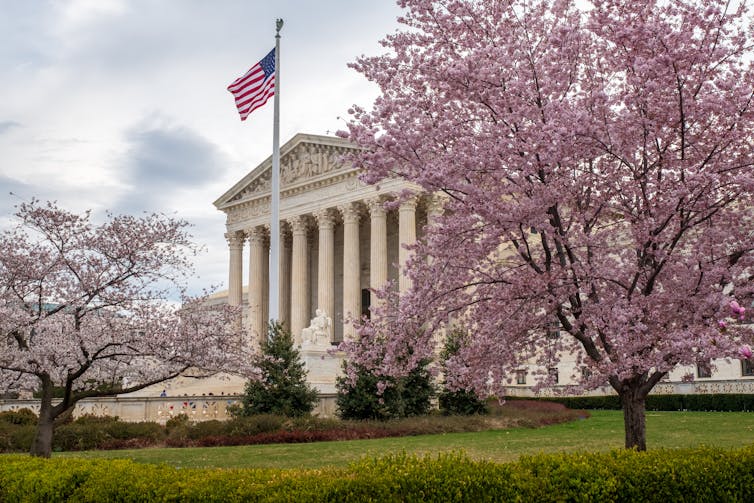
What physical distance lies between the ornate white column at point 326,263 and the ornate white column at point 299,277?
7.50 ft

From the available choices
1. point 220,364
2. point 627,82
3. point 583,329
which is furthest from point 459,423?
point 627,82

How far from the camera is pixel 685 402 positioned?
3906 centimetres

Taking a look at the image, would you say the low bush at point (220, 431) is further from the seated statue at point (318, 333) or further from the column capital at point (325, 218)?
the column capital at point (325, 218)

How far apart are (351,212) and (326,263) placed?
13.7 feet

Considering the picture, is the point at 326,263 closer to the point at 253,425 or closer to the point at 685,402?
the point at 685,402

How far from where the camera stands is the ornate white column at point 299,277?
2292 inches

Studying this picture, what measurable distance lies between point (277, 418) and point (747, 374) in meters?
31.1

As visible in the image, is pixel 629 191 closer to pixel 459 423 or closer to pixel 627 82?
pixel 627 82

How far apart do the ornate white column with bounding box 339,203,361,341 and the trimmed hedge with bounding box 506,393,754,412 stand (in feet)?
55.3

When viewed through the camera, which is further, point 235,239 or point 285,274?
point 235,239

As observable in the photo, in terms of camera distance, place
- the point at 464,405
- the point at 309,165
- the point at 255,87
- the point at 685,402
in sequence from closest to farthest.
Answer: the point at 464,405
the point at 255,87
the point at 685,402
the point at 309,165

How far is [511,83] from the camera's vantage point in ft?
37.8

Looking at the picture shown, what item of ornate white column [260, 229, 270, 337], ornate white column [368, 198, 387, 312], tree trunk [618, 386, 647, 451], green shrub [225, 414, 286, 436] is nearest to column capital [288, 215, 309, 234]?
ornate white column [260, 229, 270, 337]

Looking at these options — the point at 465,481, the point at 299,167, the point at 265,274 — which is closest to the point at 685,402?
the point at 299,167
